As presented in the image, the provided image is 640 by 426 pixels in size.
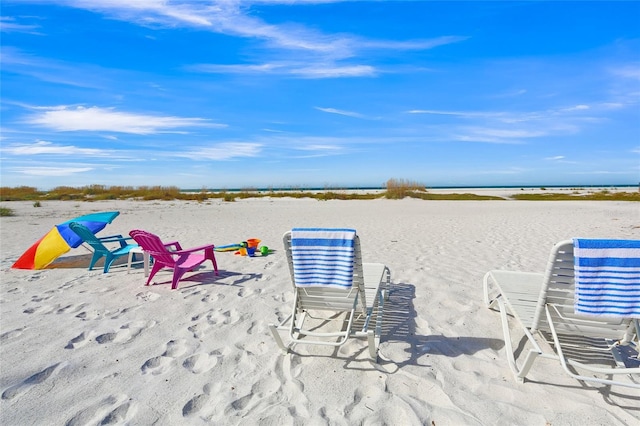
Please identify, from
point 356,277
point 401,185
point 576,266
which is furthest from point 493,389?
point 401,185

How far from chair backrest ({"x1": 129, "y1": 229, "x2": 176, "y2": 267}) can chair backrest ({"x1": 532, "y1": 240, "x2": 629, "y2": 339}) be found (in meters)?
4.24

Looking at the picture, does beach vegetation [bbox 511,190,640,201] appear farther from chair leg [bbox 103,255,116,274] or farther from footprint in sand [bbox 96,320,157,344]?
footprint in sand [bbox 96,320,157,344]

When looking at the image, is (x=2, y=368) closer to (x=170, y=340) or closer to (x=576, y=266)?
(x=170, y=340)

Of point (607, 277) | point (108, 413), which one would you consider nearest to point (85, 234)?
point (108, 413)

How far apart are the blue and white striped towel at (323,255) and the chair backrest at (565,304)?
1.37 m

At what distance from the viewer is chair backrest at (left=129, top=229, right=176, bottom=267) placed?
4.85 m

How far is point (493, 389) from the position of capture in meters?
2.54

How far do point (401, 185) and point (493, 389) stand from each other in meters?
26.4

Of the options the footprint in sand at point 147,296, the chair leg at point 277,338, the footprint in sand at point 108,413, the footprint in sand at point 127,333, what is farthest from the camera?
the footprint in sand at point 147,296

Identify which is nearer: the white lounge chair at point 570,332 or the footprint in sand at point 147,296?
the white lounge chair at point 570,332

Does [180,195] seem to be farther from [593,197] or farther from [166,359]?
[593,197]

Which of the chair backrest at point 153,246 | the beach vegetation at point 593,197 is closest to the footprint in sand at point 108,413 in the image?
the chair backrest at point 153,246

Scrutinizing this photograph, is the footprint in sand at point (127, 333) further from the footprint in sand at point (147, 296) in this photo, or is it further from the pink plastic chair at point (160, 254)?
the pink plastic chair at point (160, 254)

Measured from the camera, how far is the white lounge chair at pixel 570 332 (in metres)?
2.45
